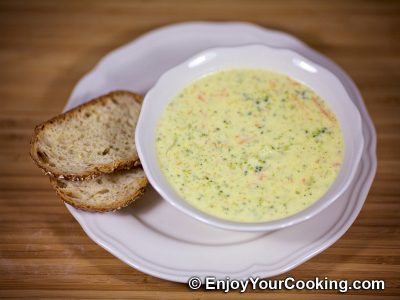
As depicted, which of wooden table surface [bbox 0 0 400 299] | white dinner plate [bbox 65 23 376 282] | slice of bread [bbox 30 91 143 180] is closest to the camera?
white dinner plate [bbox 65 23 376 282]

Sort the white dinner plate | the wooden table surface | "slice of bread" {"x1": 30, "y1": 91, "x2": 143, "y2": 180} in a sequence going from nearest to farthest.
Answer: the white dinner plate → the wooden table surface → "slice of bread" {"x1": 30, "y1": 91, "x2": 143, "y2": 180}

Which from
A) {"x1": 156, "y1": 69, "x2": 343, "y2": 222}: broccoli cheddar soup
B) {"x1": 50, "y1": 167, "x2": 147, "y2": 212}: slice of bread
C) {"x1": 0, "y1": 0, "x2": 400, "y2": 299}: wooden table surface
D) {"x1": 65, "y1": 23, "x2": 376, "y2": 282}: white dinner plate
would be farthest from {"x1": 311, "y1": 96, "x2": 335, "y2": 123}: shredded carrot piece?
{"x1": 50, "y1": 167, "x2": 147, "y2": 212}: slice of bread

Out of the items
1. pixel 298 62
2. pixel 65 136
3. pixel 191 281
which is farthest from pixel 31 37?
pixel 191 281

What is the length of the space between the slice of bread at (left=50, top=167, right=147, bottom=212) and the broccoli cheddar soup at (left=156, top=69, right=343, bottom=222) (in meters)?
0.22

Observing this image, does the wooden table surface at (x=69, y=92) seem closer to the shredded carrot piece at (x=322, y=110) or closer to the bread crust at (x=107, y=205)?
the bread crust at (x=107, y=205)

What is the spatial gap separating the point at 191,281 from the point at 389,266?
3.37ft

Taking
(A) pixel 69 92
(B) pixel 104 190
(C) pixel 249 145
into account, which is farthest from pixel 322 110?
(A) pixel 69 92

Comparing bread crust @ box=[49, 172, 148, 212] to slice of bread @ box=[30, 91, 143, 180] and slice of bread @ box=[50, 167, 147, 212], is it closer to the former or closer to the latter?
slice of bread @ box=[50, 167, 147, 212]

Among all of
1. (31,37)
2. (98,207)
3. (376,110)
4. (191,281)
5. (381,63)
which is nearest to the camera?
(191,281)

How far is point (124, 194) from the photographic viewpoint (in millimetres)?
3105

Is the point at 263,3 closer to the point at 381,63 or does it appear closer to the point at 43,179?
the point at 381,63

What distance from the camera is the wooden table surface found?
2.98 m

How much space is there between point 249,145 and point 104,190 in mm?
811

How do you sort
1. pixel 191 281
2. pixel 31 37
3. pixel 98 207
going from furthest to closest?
pixel 31 37 < pixel 98 207 < pixel 191 281
